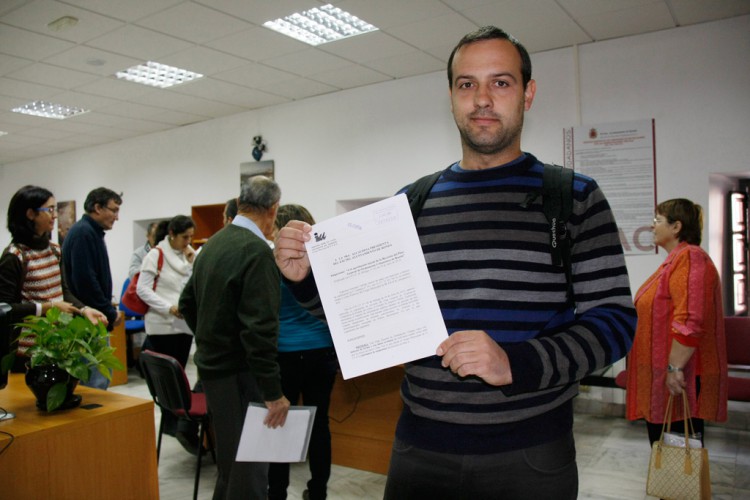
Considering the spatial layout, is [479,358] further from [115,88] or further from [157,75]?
[115,88]

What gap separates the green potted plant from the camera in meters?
2.02

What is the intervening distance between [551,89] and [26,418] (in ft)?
14.6

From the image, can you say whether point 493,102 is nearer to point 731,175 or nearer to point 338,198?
point 731,175

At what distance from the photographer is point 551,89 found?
489 cm

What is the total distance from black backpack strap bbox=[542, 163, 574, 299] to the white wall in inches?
152

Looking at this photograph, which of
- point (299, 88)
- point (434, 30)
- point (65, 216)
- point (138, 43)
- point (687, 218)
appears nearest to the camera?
point (687, 218)

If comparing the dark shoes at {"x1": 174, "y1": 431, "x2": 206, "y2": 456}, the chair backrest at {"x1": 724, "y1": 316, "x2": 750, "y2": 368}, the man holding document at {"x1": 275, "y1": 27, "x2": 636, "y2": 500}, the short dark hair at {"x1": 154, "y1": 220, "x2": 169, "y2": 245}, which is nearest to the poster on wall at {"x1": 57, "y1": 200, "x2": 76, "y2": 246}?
the short dark hair at {"x1": 154, "y1": 220, "x2": 169, "y2": 245}

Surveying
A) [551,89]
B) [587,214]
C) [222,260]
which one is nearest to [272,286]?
[222,260]

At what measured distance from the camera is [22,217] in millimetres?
2734

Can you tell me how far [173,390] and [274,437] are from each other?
33.6 inches

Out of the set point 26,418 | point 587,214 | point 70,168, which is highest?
point 70,168

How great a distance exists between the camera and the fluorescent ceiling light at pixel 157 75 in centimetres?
548

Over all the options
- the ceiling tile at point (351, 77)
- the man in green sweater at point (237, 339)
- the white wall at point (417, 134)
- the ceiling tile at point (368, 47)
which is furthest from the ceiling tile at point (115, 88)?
the man in green sweater at point (237, 339)

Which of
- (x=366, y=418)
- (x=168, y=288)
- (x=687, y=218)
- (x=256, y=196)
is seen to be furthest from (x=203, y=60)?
(x=687, y=218)
